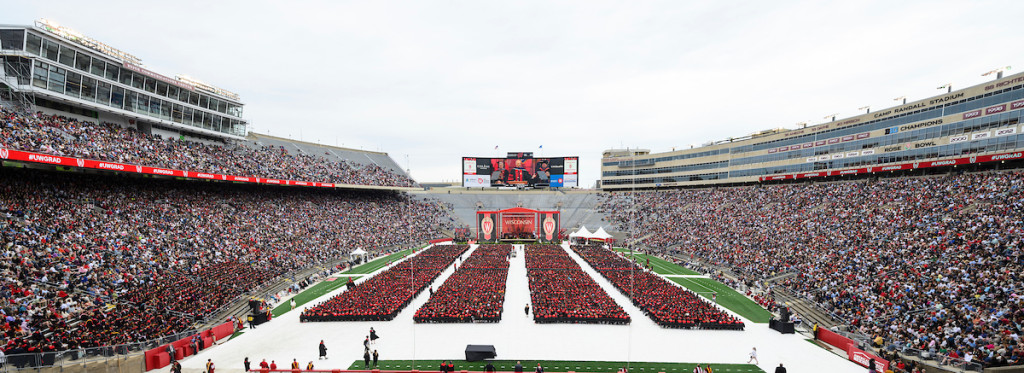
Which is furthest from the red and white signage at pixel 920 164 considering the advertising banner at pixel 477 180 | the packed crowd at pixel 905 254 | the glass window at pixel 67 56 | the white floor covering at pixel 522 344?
the glass window at pixel 67 56

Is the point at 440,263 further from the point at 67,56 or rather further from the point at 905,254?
the point at 905,254

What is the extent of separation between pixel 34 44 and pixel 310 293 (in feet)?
71.2

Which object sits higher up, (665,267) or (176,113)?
(176,113)

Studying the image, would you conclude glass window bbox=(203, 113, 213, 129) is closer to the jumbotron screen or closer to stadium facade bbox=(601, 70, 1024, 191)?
the jumbotron screen

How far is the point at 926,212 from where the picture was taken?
23656mm

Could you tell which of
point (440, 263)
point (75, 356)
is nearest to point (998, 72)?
point (440, 263)

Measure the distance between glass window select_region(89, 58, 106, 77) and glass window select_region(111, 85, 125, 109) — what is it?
1241 millimetres

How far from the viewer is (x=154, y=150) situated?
2888cm

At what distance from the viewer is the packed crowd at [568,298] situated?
19.3 meters

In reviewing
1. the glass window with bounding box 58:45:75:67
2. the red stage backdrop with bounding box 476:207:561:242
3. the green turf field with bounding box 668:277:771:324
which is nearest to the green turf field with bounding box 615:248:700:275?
the green turf field with bounding box 668:277:771:324

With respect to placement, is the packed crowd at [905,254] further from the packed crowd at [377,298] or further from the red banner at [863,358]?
the packed crowd at [377,298]

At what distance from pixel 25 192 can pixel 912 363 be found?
40.2m

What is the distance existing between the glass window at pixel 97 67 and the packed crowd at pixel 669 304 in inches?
1477

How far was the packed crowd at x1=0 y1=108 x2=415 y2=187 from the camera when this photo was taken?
2108cm
